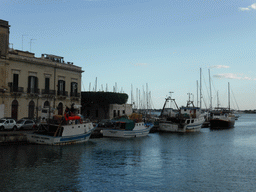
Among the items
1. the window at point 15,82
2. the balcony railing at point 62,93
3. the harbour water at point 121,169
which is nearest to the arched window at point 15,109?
the window at point 15,82

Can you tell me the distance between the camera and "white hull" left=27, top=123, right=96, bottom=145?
35.6 metres

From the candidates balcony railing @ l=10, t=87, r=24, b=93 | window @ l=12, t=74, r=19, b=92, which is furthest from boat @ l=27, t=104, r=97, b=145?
window @ l=12, t=74, r=19, b=92

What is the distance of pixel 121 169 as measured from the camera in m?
25.0

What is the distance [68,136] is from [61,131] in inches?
49.2

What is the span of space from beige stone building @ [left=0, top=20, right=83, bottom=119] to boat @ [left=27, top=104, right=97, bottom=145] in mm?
11621

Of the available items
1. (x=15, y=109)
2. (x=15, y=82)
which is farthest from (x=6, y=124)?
(x=15, y=82)

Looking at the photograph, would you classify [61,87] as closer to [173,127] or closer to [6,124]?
[6,124]

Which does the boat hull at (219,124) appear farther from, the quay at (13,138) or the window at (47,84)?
the quay at (13,138)

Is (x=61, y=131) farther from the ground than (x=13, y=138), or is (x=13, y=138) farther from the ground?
(x=61, y=131)

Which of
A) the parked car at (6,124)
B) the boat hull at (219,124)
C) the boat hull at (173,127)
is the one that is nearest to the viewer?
the parked car at (6,124)

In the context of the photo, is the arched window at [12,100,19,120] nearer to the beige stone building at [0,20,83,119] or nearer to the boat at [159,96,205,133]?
the beige stone building at [0,20,83,119]

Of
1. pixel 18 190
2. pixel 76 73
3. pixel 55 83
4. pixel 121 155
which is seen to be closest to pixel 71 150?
pixel 121 155

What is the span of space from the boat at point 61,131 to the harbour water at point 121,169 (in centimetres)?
127

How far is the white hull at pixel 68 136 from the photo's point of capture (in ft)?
117
